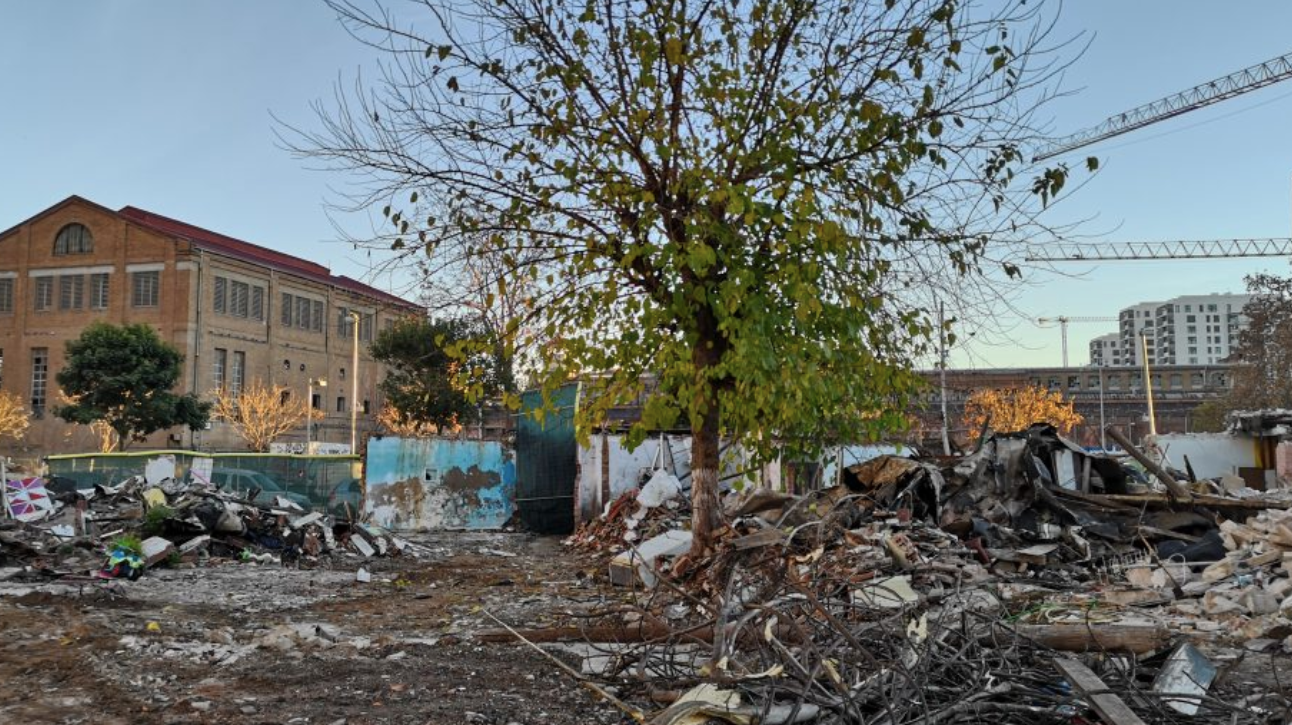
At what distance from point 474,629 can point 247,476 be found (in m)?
13.3

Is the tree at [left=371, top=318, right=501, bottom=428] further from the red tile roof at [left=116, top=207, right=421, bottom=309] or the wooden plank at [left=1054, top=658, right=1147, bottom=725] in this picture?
the wooden plank at [left=1054, top=658, right=1147, bottom=725]

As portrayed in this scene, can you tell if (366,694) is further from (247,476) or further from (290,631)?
(247,476)

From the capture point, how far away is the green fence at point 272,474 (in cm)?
1864

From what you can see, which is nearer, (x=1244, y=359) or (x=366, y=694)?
(x=366, y=694)

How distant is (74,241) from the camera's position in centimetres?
4984

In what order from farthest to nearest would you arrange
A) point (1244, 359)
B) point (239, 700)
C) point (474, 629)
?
point (1244, 359)
point (474, 629)
point (239, 700)

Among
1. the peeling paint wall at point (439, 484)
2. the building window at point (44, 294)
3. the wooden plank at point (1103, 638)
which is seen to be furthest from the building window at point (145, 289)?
the wooden plank at point (1103, 638)

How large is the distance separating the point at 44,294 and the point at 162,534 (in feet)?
153

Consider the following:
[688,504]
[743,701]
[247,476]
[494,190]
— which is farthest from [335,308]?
[743,701]

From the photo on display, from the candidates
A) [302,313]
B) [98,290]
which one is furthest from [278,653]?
[302,313]

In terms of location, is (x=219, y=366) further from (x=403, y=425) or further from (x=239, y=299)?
(x=403, y=425)

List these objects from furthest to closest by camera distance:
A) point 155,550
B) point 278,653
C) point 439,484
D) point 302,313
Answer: point 302,313 < point 439,484 < point 155,550 < point 278,653

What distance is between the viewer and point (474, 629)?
24.1 ft

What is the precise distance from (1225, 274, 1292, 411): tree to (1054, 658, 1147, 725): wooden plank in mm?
40385
